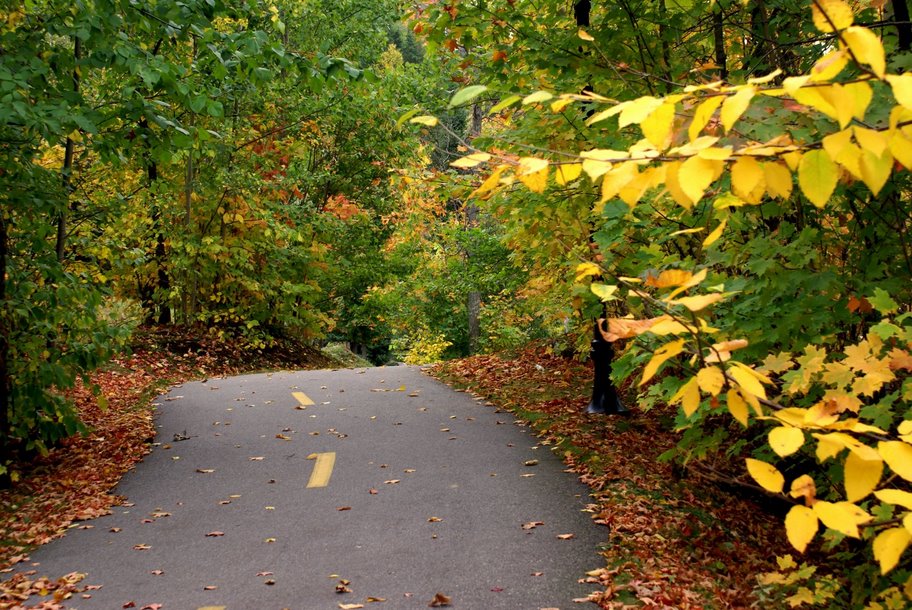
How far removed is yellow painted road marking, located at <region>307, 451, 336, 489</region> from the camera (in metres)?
8.21

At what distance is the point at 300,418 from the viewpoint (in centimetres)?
1144

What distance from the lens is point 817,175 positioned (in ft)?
5.15

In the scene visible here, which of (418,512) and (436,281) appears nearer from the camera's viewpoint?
(418,512)

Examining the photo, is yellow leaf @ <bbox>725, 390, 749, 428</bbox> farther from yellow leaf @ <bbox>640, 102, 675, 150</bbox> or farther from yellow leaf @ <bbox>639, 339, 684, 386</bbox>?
yellow leaf @ <bbox>640, 102, 675, 150</bbox>

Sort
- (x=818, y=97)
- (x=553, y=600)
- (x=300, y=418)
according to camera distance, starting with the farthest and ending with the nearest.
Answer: (x=300, y=418)
(x=553, y=600)
(x=818, y=97)

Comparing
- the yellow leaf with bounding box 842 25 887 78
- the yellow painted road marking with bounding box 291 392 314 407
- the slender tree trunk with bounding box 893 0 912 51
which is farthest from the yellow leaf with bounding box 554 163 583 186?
the yellow painted road marking with bounding box 291 392 314 407

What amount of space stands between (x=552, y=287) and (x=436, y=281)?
10107mm

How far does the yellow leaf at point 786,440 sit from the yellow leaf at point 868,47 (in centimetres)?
76

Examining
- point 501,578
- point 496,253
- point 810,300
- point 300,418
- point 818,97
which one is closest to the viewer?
point 818,97

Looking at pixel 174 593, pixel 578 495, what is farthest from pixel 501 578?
pixel 174 593

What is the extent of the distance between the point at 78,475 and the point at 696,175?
893cm

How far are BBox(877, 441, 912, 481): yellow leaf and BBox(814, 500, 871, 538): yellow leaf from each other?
128 mm

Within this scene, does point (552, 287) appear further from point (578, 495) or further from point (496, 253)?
point (496, 253)

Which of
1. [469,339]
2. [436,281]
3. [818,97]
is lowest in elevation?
[469,339]
